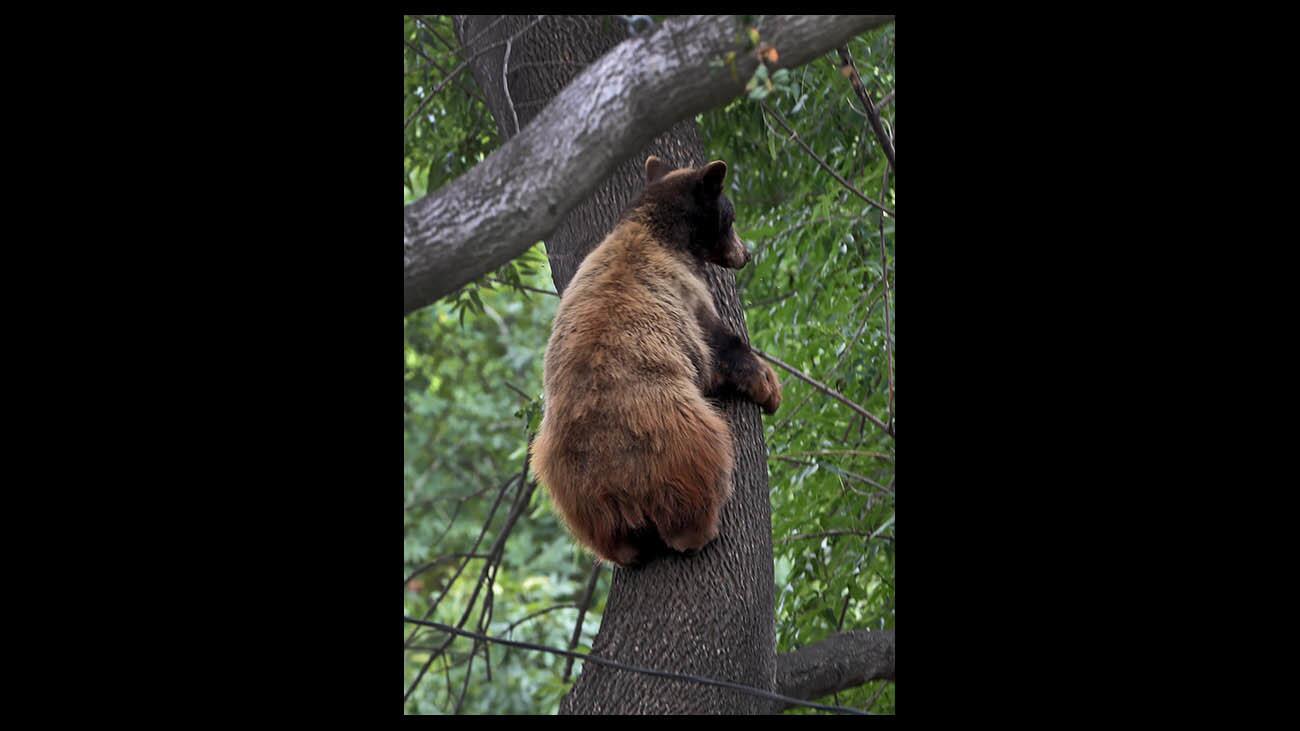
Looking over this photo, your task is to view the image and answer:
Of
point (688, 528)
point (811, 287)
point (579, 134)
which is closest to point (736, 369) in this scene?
point (688, 528)

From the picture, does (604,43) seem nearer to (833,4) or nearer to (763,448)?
(833,4)

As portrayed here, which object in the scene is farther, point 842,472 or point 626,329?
point 842,472

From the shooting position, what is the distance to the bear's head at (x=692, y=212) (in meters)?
3.94

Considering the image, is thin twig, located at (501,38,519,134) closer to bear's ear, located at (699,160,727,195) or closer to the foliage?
the foliage

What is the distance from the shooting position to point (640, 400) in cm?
345

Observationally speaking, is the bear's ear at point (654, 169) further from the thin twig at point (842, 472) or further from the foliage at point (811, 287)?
the thin twig at point (842, 472)

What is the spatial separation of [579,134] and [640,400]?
915mm

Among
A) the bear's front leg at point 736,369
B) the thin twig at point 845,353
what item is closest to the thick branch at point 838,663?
the thin twig at point 845,353

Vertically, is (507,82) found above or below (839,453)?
above

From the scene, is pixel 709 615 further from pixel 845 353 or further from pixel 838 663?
pixel 845 353

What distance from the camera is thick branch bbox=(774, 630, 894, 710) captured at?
13.8 feet

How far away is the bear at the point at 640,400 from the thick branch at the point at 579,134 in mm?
273
